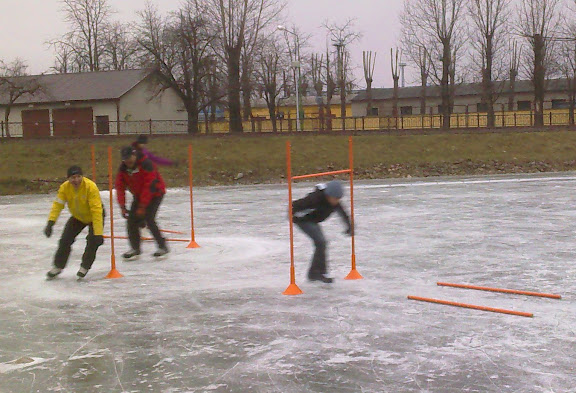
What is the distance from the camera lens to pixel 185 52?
150 feet

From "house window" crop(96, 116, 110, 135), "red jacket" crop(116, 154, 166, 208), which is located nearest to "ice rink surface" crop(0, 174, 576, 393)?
"red jacket" crop(116, 154, 166, 208)

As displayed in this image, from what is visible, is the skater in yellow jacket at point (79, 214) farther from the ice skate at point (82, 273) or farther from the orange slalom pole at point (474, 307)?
the orange slalom pole at point (474, 307)

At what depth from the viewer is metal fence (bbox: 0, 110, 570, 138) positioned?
37.9m

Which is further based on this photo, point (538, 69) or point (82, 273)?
point (538, 69)

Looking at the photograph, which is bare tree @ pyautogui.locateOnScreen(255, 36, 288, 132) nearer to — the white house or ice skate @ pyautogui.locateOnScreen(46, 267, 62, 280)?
the white house

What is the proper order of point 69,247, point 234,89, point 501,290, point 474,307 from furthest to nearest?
point 234,89
point 69,247
point 501,290
point 474,307

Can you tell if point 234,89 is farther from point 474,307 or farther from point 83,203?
point 474,307

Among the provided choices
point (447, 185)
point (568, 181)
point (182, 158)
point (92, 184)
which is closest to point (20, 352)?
point (92, 184)

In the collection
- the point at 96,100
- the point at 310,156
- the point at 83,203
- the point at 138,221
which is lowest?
the point at 138,221

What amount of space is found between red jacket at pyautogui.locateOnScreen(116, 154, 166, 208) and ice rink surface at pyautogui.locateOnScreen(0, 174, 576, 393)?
3.19 feet

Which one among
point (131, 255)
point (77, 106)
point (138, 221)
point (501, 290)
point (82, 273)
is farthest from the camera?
point (77, 106)

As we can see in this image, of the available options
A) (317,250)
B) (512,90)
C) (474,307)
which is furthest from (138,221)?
(512,90)

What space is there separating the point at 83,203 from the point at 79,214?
7.4 inches

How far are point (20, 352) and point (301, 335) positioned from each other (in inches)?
95.4
